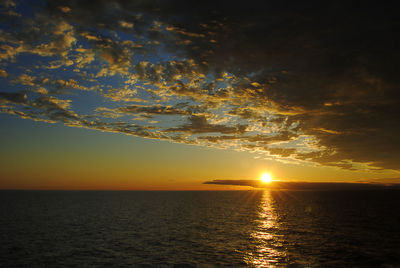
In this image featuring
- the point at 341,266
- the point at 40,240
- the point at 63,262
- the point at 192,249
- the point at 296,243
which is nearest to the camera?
the point at 341,266

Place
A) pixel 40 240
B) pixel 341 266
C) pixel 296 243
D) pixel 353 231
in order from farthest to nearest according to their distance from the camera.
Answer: pixel 353 231 < pixel 40 240 < pixel 296 243 < pixel 341 266

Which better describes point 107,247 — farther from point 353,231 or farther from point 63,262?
point 353,231

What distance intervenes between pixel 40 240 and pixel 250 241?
31792 millimetres

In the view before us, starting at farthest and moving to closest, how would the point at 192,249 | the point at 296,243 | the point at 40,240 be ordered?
the point at 40,240 → the point at 296,243 → the point at 192,249

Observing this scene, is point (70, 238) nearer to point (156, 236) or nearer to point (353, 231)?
point (156, 236)

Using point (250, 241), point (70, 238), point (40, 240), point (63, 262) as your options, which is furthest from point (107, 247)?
point (250, 241)

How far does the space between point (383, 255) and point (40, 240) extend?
46.7 meters

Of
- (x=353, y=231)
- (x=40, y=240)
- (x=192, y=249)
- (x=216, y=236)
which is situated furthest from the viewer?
(x=353, y=231)

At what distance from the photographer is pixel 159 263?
27641 millimetres

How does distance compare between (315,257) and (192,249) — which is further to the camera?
(192,249)

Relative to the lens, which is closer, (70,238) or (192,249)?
(192,249)

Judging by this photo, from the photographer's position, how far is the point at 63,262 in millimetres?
28531

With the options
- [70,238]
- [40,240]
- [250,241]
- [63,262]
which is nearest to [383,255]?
[250,241]

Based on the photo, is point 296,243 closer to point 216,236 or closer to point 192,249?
point 216,236
